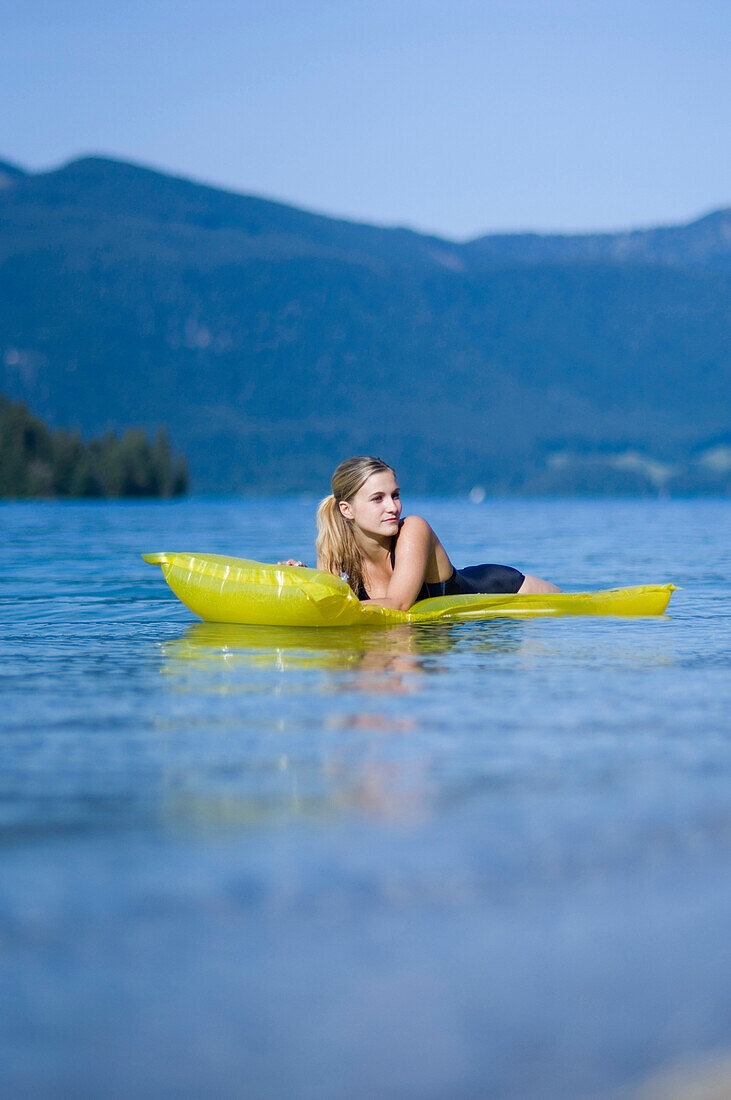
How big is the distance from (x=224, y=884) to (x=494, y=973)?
2.23 feet

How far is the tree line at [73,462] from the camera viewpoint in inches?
3745

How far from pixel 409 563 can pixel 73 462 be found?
94.5 m

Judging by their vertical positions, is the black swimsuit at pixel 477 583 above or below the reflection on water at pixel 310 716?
above

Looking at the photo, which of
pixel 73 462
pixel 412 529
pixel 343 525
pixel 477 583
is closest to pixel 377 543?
pixel 343 525

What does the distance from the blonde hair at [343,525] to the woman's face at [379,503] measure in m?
0.04

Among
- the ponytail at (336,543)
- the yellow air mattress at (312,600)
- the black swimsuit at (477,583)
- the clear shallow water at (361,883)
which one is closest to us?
the clear shallow water at (361,883)

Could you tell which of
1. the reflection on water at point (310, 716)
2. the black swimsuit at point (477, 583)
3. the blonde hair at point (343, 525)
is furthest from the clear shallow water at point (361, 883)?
the black swimsuit at point (477, 583)

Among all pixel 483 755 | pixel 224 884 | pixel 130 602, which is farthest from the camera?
pixel 130 602

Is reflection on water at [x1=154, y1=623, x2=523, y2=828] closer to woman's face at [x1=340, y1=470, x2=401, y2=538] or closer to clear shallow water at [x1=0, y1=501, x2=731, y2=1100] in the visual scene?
clear shallow water at [x1=0, y1=501, x2=731, y2=1100]

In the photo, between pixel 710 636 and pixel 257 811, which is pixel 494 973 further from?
pixel 710 636

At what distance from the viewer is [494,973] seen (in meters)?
2.23

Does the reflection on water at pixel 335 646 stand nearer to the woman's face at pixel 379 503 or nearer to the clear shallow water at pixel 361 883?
the clear shallow water at pixel 361 883

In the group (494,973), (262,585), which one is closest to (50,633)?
(262,585)

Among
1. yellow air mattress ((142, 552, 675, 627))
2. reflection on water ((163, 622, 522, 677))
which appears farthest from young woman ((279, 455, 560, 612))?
reflection on water ((163, 622, 522, 677))
